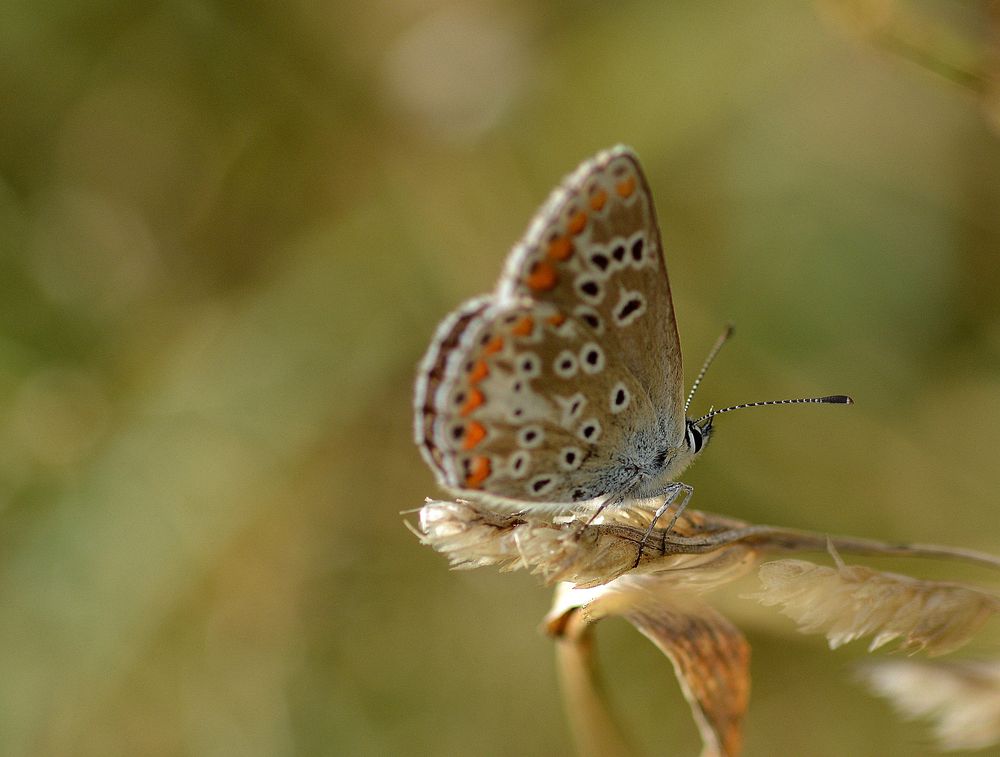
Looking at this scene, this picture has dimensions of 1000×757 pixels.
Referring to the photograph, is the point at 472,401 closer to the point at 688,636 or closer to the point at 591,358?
the point at 591,358

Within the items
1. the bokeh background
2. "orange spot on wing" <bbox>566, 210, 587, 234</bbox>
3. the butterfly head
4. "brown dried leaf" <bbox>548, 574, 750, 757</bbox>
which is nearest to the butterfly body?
"orange spot on wing" <bbox>566, 210, 587, 234</bbox>

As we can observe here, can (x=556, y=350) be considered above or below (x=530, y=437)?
above

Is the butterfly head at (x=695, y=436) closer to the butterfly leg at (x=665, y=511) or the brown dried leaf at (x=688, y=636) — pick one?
the butterfly leg at (x=665, y=511)

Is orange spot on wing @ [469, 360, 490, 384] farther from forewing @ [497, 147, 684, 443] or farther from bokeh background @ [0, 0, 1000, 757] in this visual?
bokeh background @ [0, 0, 1000, 757]

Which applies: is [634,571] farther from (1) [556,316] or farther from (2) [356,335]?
(2) [356,335]

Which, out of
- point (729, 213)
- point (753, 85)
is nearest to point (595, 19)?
point (753, 85)

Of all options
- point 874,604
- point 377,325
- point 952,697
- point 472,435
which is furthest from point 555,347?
point 377,325
